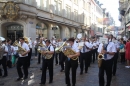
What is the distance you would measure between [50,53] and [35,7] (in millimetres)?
16037

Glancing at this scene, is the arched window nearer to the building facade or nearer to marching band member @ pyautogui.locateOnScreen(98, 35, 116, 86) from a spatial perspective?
the building facade

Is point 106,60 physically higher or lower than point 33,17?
lower

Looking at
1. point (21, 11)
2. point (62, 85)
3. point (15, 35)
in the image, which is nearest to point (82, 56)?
point (62, 85)

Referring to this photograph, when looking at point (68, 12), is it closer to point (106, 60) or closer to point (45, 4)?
point (45, 4)

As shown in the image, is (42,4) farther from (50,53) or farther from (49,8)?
(50,53)

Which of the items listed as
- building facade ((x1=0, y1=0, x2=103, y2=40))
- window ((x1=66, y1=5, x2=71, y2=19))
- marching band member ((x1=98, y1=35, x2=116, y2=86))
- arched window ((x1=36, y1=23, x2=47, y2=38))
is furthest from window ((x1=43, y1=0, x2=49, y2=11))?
marching band member ((x1=98, y1=35, x2=116, y2=86))

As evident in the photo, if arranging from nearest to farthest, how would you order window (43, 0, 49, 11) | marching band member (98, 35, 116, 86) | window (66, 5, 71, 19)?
marching band member (98, 35, 116, 86) < window (43, 0, 49, 11) < window (66, 5, 71, 19)

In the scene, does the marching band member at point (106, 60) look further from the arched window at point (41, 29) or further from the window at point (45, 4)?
the window at point (45, 4)

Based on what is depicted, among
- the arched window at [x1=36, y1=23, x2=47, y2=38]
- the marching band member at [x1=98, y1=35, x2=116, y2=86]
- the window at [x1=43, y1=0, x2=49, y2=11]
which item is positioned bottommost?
the marching band member at [x1=98, y1=35, x2=116, y2=86]

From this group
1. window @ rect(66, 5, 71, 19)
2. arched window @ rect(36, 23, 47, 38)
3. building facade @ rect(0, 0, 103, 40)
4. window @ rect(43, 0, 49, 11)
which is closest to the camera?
building facade @ rect(0, 0, 103, 40)

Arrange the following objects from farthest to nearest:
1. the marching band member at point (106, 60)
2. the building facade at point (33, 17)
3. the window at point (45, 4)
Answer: the window at point (45, 4), the building facade at point (33, 17), the marching band member at point (106, 60)

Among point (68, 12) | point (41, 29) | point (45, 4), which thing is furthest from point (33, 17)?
point (68, 12)

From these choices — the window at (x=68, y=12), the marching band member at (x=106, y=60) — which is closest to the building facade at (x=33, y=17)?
the window at (x=68, y=12)

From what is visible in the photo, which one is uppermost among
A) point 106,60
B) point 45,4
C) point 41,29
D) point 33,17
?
point 45,4
